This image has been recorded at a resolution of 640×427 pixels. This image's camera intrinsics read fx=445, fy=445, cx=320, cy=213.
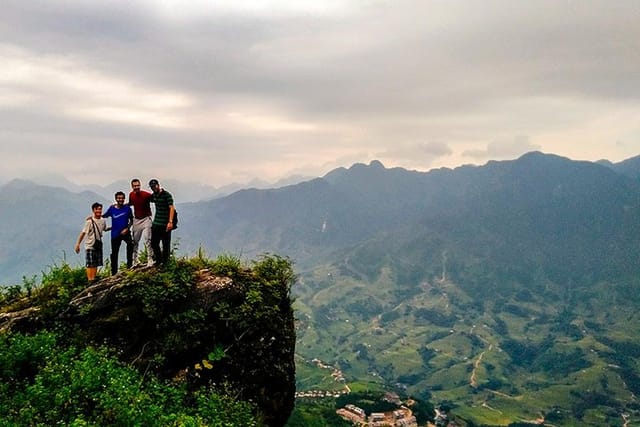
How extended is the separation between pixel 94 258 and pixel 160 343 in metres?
4.27

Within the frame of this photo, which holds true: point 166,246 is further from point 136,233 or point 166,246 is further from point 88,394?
point 88,394

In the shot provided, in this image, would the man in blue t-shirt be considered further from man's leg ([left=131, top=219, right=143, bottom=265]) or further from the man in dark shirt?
the man in dark shirt

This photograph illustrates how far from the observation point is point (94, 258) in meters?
15.6

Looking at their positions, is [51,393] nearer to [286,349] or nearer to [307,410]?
[286,349]

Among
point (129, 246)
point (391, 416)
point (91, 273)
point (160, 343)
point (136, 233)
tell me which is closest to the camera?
point (160, 343)

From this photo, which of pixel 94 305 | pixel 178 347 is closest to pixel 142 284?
pixel 94 305

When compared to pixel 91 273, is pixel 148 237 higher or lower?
higher

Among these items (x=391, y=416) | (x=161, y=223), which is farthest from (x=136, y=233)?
(x=391, y=416)

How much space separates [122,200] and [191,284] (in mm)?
4593

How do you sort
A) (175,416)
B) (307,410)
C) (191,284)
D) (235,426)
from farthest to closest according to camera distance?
(307,410) → (191,284) → (235,426) → (175,416)

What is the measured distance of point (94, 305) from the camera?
13.9 meters

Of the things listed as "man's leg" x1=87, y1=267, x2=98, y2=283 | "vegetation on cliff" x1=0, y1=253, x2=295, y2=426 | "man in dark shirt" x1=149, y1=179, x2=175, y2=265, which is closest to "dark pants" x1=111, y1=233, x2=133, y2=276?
"man's leg" x1=87, y1=267, x2=98, y2=283

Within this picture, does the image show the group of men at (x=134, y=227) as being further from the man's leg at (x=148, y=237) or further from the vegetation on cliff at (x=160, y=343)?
the vegetation on cliff at (x=160, y=343)

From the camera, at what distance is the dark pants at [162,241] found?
1546cm
